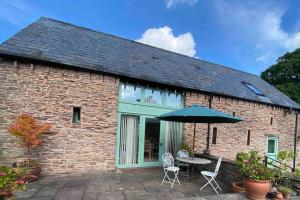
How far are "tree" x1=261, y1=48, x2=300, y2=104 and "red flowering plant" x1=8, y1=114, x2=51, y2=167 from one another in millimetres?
26084

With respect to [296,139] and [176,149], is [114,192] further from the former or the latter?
[296,139]

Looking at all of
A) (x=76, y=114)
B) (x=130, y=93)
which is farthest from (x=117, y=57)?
(x=76, y=114)

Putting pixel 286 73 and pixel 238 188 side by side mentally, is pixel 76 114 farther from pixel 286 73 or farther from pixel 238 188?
pixel 286 73

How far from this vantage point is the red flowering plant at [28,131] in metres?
6.34

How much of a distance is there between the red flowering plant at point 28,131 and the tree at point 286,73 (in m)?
26.1

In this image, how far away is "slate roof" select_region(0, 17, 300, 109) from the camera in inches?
306

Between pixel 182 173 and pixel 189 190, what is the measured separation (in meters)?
1.82

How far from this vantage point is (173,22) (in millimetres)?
14367

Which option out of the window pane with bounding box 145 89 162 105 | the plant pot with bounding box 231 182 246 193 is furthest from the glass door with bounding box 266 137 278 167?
the plant pot with bounding box 231 182 246 193

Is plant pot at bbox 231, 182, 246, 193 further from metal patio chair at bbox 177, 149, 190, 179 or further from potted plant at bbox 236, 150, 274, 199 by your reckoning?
metal patio chair at bbox 177, 149, 190, 179

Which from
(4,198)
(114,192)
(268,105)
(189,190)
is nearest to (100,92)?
(114,192)

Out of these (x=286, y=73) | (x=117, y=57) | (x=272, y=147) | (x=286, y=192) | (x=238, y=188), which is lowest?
(x=272, y=147)

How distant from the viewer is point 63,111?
753cm

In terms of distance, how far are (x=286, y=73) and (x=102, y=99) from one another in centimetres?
2798
